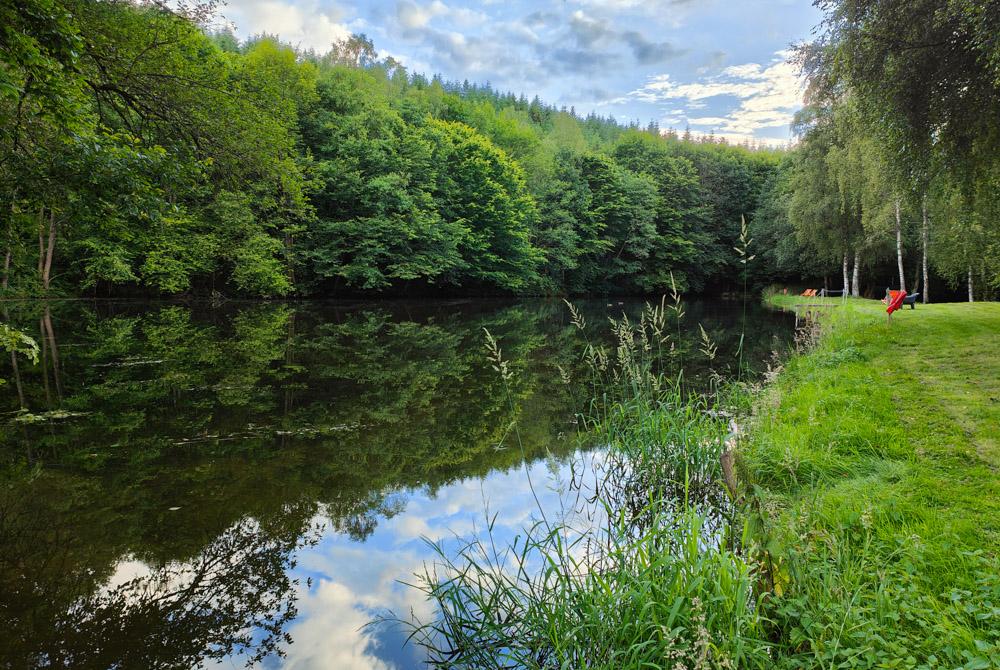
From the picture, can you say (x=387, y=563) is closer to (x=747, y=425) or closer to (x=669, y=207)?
(x=747, y=425)

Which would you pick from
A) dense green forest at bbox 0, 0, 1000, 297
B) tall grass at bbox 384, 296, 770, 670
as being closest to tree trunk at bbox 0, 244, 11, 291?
dense green forest at bbox 0, 0, 1000, 297

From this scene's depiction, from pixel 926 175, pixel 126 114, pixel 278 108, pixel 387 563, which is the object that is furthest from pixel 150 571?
pixel 926 175

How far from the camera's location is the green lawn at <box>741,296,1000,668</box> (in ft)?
7.86

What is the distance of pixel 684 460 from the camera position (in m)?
5.02

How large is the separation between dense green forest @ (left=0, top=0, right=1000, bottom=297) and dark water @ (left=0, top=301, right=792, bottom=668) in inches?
107

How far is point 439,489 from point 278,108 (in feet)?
34.1

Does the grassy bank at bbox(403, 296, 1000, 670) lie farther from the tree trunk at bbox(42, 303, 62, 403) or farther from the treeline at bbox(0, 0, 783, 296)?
the tree trunk at bbox(42, 303, 62, 403)

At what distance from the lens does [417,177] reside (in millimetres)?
33781

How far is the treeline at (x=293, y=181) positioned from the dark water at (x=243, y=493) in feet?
8.96

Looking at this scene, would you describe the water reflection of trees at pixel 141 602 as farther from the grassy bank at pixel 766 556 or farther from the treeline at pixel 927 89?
the treeline at pixel 927 89

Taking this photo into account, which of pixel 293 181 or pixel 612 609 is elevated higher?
pixel 293 181

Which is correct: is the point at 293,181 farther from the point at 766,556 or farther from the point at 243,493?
the point at 766,556

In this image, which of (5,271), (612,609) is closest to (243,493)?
(612,609)

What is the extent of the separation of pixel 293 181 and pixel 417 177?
74.3 feet
